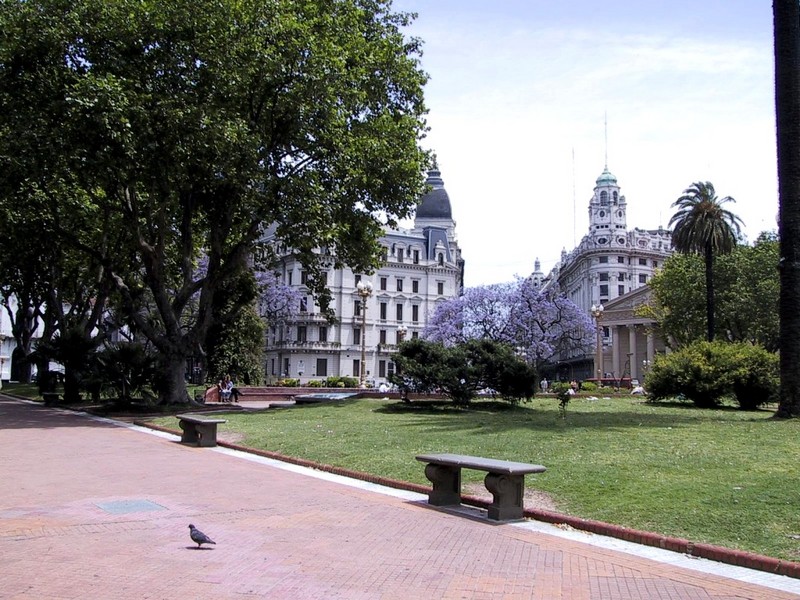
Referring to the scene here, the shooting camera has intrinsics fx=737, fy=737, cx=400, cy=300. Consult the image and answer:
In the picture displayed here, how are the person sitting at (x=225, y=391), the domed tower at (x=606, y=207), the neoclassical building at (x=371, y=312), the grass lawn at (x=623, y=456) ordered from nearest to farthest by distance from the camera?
the grass lawn at (x=623, y=456) → the person sitting at (x=225, y=391) → the neoclassical building at (x=371, y=312) → the domed tower at (x=606, y=207)

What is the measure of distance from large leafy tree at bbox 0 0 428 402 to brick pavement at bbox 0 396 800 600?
14241 millimetres

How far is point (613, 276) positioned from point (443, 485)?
114028 millimetres

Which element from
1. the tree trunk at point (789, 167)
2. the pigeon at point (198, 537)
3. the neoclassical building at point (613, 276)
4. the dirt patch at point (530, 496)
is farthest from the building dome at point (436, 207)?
the pigeon at point (198, 537)

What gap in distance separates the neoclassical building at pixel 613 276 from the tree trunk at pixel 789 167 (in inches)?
2877

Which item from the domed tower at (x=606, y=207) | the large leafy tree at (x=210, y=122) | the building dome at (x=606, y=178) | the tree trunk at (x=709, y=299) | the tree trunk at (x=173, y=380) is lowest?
the tree trunk at (x=173, y=380)

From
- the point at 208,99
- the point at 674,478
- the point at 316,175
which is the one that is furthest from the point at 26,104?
the point at 674,478

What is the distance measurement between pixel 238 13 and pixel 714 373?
70.3 feet

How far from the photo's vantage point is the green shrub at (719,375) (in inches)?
1077

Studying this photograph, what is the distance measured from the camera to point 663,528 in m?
8.21

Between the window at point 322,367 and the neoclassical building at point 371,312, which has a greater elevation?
the neoclassical building at point 371,312

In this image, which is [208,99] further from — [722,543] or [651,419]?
[722,543]

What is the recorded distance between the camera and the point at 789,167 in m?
19.9

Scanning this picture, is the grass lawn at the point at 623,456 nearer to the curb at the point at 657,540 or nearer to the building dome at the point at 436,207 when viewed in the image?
the curb at the point at 657,540

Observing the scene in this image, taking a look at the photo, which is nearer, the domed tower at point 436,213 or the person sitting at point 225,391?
the person sitting at point 225,391
